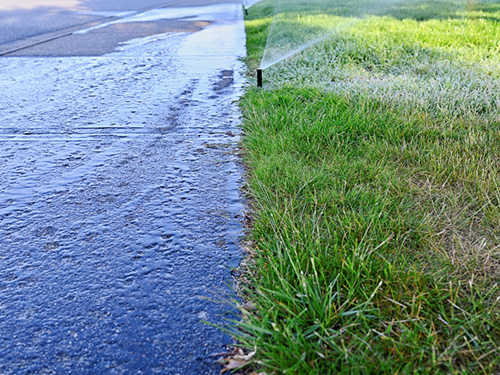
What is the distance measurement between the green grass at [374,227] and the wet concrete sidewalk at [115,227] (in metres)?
Answer: 0.15

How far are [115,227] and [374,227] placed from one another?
2.95 feet

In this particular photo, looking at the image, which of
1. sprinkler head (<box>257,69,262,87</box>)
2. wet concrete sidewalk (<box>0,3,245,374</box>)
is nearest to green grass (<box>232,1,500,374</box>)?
wet concrete sidewalk (<box>0,3,245,374</box>)

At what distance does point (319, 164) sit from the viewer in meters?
2.12

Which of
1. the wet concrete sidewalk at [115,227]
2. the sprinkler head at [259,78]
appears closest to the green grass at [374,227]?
the wet concrete sidewalk at [115,227]

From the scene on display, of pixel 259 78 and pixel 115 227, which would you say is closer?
pixel 115 227

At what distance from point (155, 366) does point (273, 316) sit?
30cm

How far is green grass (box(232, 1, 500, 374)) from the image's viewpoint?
108 cm

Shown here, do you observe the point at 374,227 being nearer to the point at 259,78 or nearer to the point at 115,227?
the point at 115,227

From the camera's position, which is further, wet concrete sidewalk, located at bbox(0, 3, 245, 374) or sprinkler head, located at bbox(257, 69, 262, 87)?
sprinkler head, located at bbox(257, 69, 262, 87)

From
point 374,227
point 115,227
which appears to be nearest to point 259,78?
point 115,227

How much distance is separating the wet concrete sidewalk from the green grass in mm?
149

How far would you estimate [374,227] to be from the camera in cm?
151

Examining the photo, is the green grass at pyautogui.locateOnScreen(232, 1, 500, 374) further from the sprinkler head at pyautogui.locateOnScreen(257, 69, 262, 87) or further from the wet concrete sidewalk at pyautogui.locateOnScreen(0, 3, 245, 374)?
the sprinkler head at pyautogui.locateOnScreen(257, 69, 262, 87)

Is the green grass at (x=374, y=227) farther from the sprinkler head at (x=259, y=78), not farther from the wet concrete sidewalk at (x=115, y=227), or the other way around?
the sprinkler head at (x=259, y=78)
